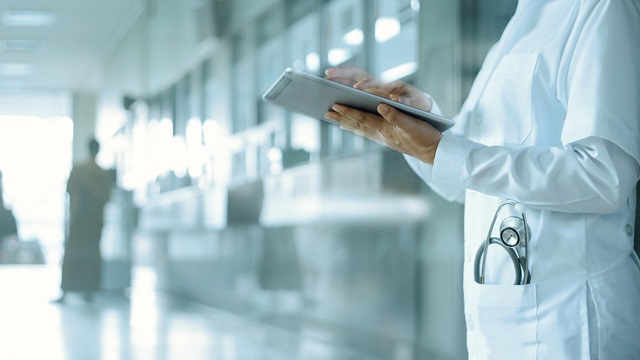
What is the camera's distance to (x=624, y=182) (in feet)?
4.97

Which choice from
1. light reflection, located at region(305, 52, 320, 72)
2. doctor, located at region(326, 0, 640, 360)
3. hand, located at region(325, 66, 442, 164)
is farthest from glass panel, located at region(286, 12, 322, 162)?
doctor, located at region(326, 0, 640, 360)

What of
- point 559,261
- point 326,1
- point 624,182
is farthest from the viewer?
point 326,1

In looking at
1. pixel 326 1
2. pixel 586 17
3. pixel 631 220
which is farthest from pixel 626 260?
pixel 326 1

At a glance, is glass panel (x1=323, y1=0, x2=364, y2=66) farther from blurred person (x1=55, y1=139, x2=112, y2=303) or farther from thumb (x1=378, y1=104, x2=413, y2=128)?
thumb (x1=378, y1=104, x2=413, y2=128)

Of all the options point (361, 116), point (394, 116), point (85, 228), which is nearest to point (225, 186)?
point (85, 228)

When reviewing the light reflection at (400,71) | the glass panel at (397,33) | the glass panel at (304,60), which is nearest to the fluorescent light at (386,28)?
the glass panel at (397,33)

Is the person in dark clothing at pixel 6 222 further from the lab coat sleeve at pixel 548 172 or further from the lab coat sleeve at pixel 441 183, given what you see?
the lab coat sleeve at pixel 548 172

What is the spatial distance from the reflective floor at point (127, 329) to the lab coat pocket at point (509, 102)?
181 centimetres

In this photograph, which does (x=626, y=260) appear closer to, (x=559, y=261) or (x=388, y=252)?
(x=559, y=261)

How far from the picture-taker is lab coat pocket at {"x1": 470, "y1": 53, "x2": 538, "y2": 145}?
1.72 metres

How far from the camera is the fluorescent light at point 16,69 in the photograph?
290cm

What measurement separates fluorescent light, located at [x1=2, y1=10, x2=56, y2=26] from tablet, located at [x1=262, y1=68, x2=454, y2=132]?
5.17ft

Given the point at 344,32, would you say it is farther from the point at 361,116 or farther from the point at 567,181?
the point at 567,181

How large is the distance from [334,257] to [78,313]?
1.48 meters
